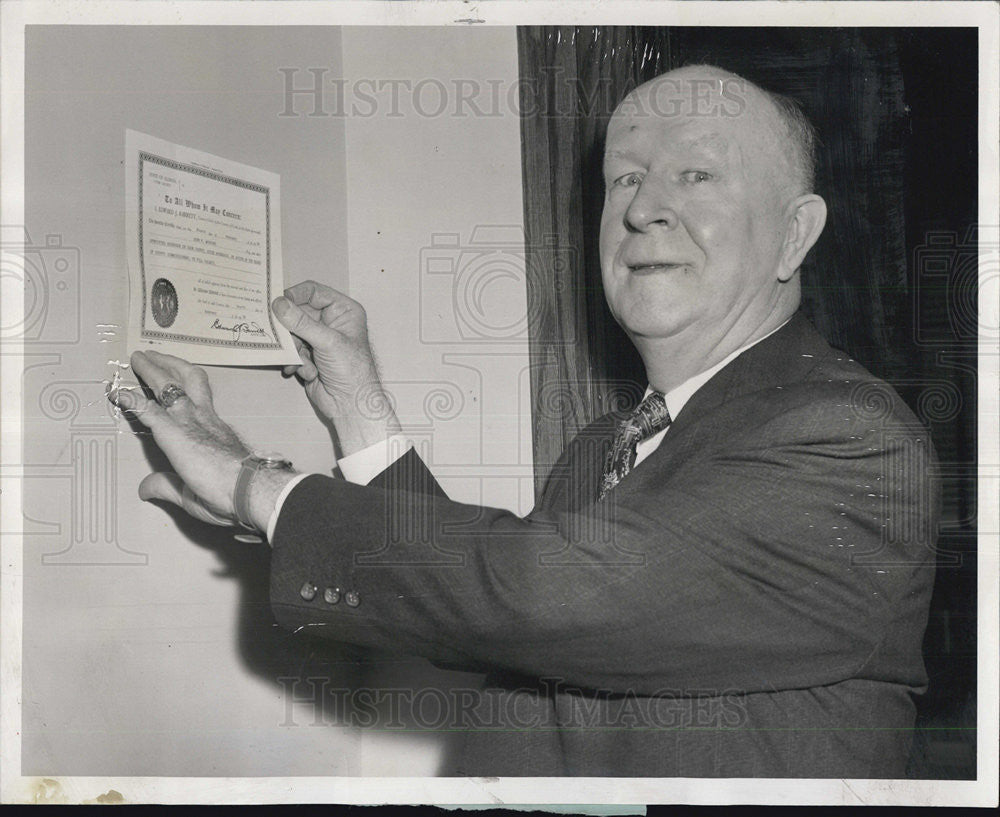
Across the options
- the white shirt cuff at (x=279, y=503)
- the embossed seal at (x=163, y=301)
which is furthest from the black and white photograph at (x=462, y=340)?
the white shirt cuff at (x=279, y=503)

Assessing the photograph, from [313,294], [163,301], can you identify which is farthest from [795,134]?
[163,301]

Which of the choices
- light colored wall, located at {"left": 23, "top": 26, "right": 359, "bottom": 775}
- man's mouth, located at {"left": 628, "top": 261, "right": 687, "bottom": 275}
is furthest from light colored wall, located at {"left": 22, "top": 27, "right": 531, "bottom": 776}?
man's mouth, located at {"left": 628, "top": 261, "right": 687, "bottom": 275}

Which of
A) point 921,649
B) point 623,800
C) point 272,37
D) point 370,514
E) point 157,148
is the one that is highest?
point 272,37

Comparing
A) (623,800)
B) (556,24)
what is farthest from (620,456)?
(556,24)

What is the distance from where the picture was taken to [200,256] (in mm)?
1748

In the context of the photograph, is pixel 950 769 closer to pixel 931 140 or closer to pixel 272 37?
pixel 931 140

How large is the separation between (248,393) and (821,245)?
3.46 feet

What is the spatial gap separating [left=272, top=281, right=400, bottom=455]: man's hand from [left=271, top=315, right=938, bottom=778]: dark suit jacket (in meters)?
0.11

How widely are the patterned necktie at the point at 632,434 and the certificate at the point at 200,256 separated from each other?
0.62 metres

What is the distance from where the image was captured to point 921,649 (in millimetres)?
1752

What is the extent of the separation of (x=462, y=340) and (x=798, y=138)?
700 millimetres

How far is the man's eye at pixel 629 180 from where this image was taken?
1771mm
